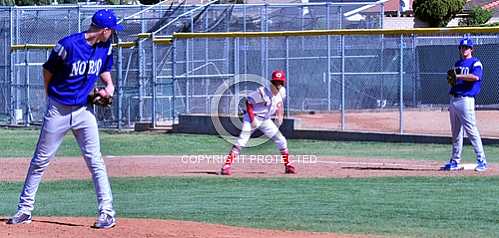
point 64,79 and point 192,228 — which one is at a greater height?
point 64,79

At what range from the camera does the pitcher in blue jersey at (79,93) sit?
927 cm

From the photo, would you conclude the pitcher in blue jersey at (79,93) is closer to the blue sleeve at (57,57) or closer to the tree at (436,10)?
the blue sleeve at (57,57)

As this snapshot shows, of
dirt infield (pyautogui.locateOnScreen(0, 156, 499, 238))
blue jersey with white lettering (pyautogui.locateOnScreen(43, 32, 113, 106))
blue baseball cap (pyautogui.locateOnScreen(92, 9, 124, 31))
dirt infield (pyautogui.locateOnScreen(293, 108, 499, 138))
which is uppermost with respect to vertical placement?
blue baseball cap (pyautogui.locateOnScreen(92, 9, 124, 31))

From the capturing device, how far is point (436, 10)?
43.3 m

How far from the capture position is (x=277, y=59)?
2906 centimetres

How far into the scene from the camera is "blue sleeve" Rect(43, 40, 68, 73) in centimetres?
924

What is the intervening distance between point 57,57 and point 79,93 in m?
0.38

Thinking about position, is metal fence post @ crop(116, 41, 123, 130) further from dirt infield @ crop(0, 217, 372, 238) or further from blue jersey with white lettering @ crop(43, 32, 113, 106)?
blue jersey with white lettering @ crop(43, 32, 113, 106)

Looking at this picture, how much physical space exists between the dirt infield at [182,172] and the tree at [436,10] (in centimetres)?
2430

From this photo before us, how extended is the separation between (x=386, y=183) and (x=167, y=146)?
31.4 ft

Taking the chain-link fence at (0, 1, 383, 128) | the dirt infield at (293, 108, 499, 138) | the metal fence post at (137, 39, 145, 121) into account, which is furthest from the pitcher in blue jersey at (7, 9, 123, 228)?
the metal fence post at (137, 39, 145, 121)

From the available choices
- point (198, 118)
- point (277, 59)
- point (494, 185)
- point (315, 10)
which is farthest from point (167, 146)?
point (315, 10)

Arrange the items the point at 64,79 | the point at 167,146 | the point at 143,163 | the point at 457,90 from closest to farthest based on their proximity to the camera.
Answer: the point at 64,79
the point at 457,90
the point at 143,163
the point at 167,146

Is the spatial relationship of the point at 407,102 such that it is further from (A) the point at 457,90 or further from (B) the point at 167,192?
(B) the point at 167,192
